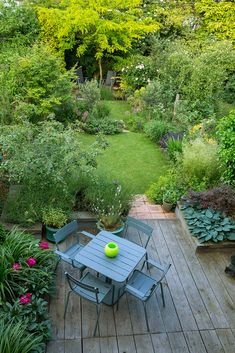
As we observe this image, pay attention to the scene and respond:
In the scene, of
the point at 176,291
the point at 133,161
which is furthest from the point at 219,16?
the point at 176,291

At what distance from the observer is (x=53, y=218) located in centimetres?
547

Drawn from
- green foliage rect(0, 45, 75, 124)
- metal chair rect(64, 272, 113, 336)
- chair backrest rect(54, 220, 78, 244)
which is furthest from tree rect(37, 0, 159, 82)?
metal chair rect(64, 272, 113, 336)

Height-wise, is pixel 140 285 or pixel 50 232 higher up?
pixel 140 285

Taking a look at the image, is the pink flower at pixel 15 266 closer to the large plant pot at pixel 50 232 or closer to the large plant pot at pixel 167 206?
the large plant pot at pixel 50 232

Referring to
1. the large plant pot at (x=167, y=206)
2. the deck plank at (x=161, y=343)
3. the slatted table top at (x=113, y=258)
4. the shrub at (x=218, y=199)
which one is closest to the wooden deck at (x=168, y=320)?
the deck plank at (x=161, y=343)

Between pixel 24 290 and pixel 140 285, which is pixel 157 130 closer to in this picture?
pixel 140 285

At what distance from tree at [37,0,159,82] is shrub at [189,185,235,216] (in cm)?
805

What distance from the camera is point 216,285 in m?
5.05

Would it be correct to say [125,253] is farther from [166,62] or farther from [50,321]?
[166,62]

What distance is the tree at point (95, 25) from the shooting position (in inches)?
467

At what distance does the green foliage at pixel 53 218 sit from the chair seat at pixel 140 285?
1.53 meters

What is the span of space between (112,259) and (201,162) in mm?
3312

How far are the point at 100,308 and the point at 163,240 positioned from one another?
1846mm

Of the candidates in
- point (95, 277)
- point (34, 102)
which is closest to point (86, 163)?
point (95, 277)
